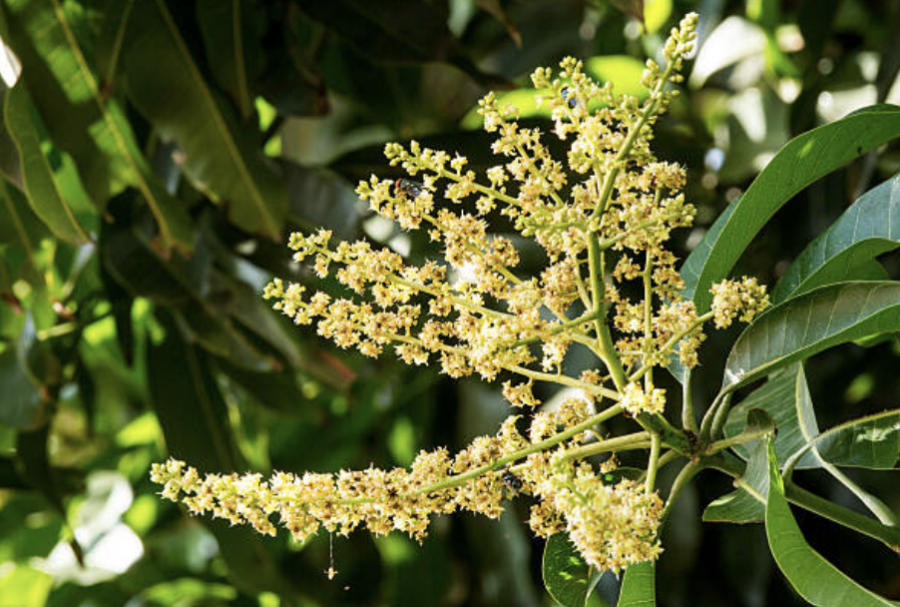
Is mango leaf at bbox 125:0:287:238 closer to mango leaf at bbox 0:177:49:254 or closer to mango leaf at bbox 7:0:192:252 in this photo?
mango leaf at bbox 7:0:192:252

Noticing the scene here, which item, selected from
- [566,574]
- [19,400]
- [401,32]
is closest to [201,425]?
[19,400]

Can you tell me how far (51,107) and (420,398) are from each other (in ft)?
2.82

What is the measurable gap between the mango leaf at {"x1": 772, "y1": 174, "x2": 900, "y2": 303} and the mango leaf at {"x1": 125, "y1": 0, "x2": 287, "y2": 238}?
0.79 m

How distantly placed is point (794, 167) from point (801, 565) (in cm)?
26

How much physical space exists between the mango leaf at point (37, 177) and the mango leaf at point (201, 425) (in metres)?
0.50

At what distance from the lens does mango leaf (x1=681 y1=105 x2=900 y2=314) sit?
67cm

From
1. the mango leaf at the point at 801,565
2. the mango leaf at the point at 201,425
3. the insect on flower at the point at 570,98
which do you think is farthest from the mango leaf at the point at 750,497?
the mango leaf at the point at 201,425

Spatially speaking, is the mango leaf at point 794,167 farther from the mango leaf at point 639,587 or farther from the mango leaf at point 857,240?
the mango leaf at point 639,587

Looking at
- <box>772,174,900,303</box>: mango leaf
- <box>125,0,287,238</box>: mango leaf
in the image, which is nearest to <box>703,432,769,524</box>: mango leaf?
<box>772,174,900,303</box>: mango leaf

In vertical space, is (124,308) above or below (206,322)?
above

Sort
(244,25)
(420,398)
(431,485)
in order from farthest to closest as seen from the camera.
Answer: (420,398) < (244,25) < (431,485)

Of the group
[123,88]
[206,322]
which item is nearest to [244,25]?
[123,88]

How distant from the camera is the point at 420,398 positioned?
1.90m

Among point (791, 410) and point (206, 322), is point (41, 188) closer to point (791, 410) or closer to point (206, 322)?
point (206, 322)
